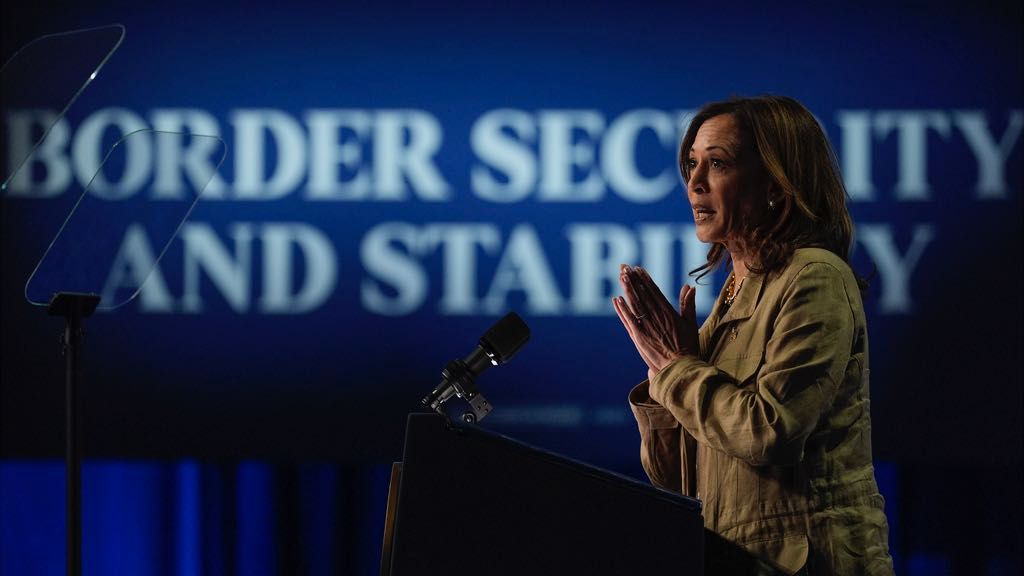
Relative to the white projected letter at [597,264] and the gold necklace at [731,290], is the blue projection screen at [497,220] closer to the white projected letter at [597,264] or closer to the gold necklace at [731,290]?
the white projected letter at [597,264]

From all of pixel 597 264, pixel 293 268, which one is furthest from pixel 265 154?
Result: pixel 597 264

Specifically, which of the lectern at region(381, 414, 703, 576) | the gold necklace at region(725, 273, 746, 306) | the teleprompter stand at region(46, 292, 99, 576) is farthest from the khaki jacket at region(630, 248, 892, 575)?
the teleprompter stand at region(46, 292, 99, 576)

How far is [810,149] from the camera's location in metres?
1.72

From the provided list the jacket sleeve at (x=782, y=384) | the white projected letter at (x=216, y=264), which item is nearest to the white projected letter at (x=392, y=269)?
the white projected letter at (x=216, y=264)

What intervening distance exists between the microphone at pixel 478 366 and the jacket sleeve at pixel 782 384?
0.88ft

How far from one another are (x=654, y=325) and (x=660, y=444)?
0.80 feet

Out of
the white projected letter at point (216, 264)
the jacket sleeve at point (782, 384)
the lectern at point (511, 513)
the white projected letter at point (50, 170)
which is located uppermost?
the white projected letter at point (50, 170)

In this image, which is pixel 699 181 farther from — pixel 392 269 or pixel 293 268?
pixel 293 268

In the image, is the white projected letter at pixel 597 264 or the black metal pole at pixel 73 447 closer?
the black metal pole at pixel 73 447

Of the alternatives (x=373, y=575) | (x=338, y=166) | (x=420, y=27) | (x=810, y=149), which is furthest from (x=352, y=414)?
(x=810, y=149)

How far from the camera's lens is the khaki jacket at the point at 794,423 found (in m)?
1.53

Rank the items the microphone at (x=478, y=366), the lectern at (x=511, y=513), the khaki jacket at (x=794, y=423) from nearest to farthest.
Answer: the lectern at (x=511, y=513)
the microphone at (x=478, y=366)
the khaki jacket at (x=794, y=423)

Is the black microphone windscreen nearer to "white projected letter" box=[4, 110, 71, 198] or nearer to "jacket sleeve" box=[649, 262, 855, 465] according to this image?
"jacket sleeve" box=[649, 262, 855, 465]

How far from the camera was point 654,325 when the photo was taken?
1.71 metres
